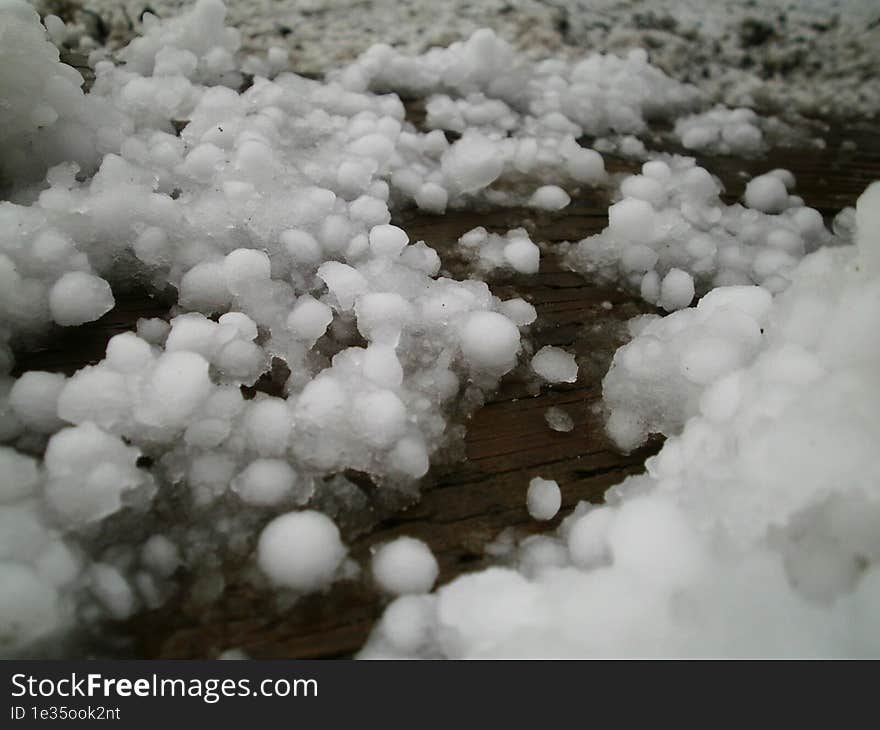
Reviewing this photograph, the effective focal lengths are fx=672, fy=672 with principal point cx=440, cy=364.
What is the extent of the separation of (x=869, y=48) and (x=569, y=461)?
260cm

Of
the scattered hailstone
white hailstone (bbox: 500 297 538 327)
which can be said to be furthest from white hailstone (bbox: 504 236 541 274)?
the scattered hailstone

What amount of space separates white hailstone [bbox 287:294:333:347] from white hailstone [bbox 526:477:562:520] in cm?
37

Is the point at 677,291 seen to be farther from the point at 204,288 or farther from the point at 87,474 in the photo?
the point at 87,474

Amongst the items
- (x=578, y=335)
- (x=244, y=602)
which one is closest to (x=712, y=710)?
(x=244, y=602)

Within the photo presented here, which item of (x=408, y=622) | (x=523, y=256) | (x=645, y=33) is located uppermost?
(x=645, y=33)

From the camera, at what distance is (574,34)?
2.38 meters

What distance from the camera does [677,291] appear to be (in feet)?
3.92

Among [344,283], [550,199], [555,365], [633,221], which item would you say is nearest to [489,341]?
[555,365]

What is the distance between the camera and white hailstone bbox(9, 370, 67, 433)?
0.79 metres

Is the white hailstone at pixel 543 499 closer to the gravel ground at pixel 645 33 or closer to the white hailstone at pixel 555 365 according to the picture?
the white hailstone at pixel 555 365

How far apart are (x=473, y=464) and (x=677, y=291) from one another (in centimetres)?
55

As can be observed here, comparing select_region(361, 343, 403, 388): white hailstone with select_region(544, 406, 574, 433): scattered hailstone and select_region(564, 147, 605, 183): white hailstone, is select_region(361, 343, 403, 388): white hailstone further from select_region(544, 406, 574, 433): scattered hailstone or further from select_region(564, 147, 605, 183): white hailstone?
select_region(564, 147, 605, 183): white hailstone

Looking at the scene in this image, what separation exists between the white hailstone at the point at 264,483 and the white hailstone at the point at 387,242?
47 cm

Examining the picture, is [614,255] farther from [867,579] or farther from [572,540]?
[867,579]
